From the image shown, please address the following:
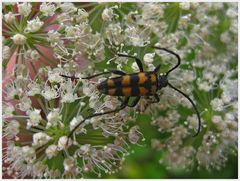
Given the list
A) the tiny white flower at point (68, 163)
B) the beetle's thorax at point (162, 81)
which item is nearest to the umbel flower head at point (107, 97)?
the tiny white flower at point (68, 163)

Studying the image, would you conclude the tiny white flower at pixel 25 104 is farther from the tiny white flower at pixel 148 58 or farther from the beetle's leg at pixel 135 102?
the tiny white flower at pixel 148 58

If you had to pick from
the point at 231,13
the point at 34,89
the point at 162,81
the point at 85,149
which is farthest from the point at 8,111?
the point at 231,13

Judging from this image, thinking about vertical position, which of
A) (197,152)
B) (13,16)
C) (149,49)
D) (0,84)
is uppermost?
(13,16)

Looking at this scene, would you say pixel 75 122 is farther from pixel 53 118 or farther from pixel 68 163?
pixel 68 163

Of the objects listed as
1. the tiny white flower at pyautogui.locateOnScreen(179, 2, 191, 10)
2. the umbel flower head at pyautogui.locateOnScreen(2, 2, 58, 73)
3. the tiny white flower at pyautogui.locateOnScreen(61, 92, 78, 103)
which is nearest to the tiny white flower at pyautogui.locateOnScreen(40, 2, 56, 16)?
the umbel flower head at pyautogui.locateOnScreen(2, 2, 58, 73)

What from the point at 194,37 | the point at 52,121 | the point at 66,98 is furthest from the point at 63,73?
the point at 194,37

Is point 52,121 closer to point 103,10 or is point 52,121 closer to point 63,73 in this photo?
point 63,73
